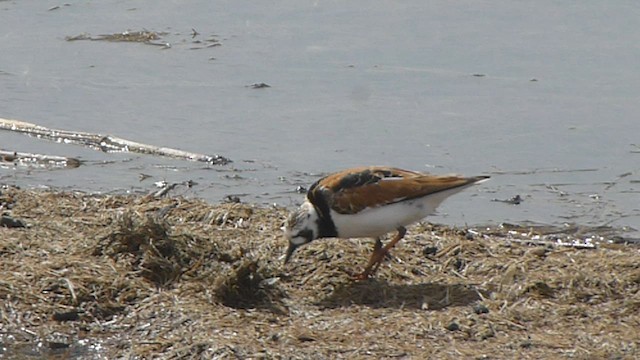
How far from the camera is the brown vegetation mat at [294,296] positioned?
6.27m

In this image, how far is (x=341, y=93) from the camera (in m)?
11.1

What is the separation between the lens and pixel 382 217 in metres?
7.12

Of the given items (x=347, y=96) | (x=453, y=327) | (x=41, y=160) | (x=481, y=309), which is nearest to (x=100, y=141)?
(x=41, y=160)

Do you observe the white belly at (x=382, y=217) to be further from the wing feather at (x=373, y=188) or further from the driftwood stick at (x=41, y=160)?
the driftwood stick at (x=41, y=160)

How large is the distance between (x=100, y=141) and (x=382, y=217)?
3698 mm

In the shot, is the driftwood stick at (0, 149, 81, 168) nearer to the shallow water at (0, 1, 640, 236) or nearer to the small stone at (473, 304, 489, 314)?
the shallow water at (0, 1, 640, 236)

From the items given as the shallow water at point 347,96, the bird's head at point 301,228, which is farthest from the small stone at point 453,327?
the shallow water at point 347,96

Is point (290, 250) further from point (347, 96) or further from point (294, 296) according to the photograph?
point (347, 96)

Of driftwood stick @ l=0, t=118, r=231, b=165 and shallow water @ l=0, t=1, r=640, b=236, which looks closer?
shallow water @ l=0, t=1, r=640, b=236

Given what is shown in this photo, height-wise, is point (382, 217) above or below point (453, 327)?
above

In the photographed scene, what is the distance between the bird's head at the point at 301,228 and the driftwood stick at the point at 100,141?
271 centimetres

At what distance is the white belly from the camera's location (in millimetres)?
7105

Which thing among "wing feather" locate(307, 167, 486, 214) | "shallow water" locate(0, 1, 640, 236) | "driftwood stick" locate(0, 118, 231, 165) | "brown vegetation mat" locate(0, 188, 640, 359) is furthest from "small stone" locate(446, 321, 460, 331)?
"driftwood stick" locate(0, 118, 231, 165)

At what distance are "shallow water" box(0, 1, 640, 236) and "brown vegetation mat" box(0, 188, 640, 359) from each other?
53.7 inches
